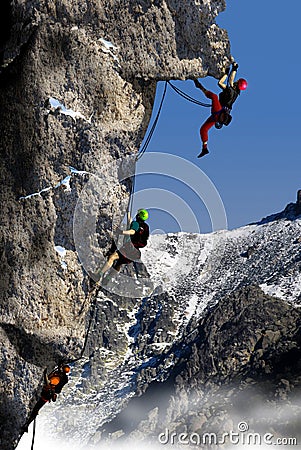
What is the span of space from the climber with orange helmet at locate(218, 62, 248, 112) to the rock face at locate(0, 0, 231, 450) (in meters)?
1.11

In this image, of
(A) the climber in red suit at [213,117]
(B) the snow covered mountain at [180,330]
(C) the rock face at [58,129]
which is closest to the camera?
(C) the rock face at [58,129]

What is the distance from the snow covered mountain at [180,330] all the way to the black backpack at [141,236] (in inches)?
2897

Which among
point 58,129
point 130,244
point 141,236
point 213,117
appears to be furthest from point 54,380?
point 213,117

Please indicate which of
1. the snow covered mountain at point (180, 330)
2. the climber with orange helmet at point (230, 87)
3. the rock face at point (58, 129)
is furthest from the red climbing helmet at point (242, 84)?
the snow covered mountain at point (180, 330)

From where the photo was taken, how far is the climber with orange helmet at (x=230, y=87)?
12.8 meters

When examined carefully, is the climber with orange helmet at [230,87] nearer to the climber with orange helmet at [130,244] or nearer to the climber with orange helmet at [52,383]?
the climber with orange helmet at [130,244]

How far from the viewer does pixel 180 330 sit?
402 feet

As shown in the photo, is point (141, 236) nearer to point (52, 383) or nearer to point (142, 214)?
point (142, 214)

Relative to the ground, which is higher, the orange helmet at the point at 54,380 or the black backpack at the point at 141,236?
the black backpack at the point at 141,236

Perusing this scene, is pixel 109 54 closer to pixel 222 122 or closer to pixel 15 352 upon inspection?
pixel 222 122

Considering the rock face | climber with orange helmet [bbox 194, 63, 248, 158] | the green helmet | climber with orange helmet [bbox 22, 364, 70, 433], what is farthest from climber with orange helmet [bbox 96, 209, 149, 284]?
climber with orange helmet [bbox 194, 63, 248, 158]

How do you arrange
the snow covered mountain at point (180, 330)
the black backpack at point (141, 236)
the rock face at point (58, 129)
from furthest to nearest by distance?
the snow covered mountain at point (180, 330), the black backpack at point (141, 236), the rock face at point (58, 129)

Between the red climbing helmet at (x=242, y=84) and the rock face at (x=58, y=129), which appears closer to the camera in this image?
the rock face at (x=58, y=129)

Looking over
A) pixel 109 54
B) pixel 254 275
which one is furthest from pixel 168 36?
pixel 254 275
